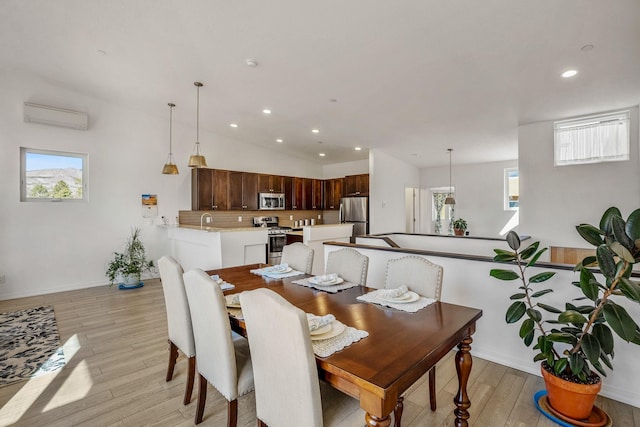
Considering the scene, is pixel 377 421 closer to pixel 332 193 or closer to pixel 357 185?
pixel 357 185

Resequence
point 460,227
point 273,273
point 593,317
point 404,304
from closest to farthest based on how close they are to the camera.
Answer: point 593,317 → point 404,304 → point 273,273 → point 460,227

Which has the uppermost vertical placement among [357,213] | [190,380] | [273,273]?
[357,213]

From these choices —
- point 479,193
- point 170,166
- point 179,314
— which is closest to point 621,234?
point 179,314

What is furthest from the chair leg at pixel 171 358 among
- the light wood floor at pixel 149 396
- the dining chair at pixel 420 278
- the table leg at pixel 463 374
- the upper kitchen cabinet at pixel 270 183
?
the upper kitchen cabinet at pixel 270 183

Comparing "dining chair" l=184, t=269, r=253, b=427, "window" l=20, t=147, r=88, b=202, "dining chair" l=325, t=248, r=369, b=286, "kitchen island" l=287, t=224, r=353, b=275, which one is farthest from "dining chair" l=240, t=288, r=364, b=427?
"window" l=20, t=147, r=88, b=202

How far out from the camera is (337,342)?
1.38 metres

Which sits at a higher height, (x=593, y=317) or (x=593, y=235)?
(x=593, y=235)

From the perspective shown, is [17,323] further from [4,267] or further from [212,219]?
[212,219]

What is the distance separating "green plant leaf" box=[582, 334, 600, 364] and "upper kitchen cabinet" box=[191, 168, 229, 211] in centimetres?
581

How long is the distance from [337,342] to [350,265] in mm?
1249

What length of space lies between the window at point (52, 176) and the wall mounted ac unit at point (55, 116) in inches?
18.7

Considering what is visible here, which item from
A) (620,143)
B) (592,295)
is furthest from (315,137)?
(592,295)

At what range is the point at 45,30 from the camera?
3.44 metres

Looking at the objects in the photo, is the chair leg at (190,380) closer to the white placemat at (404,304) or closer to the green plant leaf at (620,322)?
the white placemat at (404,304)
